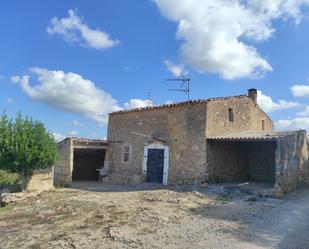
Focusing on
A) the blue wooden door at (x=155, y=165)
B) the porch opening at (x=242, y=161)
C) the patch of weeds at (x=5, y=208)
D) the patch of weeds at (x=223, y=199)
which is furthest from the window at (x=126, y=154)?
the patch of weeds at (x=223, y=199)

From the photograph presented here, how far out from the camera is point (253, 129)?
1934 centimetres

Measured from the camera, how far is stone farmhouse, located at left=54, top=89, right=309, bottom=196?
50.0 ft

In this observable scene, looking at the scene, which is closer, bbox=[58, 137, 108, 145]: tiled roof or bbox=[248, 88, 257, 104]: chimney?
bbox=[58, 137, 108, 145]: tiled roof

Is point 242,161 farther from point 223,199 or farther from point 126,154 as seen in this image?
point 126,154

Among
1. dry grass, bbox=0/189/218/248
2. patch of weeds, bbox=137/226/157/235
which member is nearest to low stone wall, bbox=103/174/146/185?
dry grass, bbox=0/189/218/248

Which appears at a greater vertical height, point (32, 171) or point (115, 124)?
point (115, 124)

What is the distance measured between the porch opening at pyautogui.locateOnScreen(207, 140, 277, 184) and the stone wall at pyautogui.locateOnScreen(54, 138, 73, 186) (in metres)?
7.59

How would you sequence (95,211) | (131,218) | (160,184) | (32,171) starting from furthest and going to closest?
(160,184), (32,171), (95,211), (131,218)

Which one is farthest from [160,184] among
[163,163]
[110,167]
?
[110,167]

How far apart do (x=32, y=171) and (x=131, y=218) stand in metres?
7.32

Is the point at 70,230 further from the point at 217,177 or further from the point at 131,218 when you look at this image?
the point at 217,177

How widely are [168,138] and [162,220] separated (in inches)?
313

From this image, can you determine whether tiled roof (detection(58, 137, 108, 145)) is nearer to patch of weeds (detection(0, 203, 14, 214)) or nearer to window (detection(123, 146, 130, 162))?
window (detection(123, 146, 130, 162))

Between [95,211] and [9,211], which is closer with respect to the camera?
[95,211]
